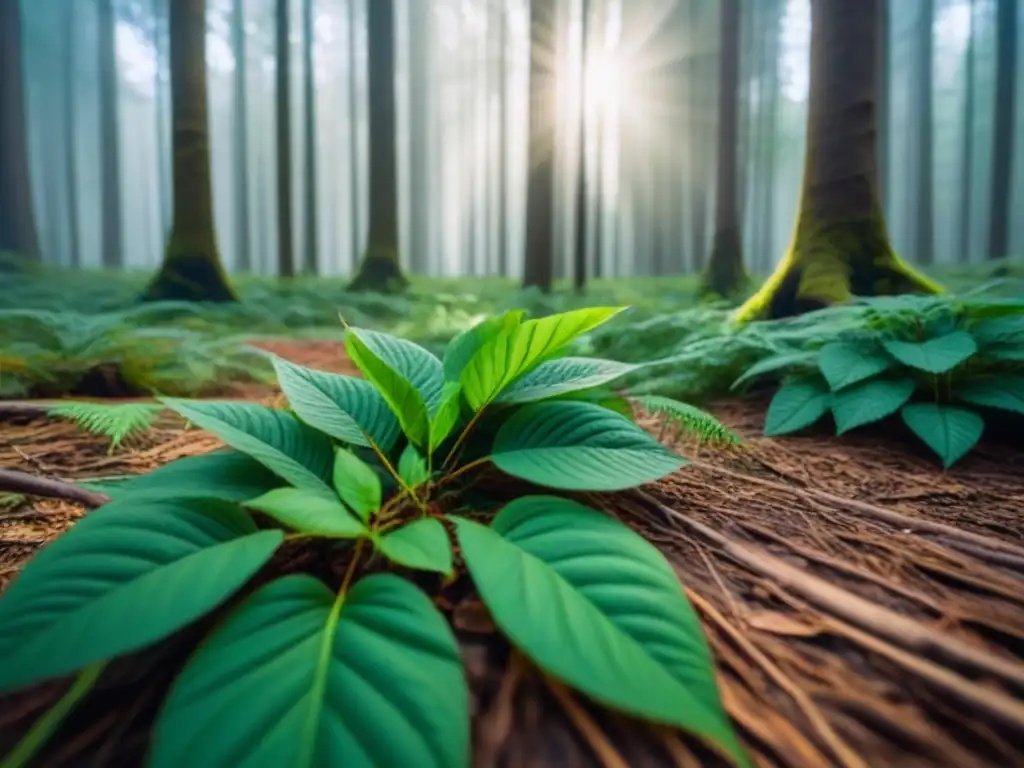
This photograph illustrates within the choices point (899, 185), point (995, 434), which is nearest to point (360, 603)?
point (995, 434)

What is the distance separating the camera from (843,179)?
328 cm

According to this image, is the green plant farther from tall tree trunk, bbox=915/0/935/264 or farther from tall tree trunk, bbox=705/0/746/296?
tall tree trunk, bbox=915/0/935/264

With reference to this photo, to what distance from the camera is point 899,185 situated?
90.5 ft

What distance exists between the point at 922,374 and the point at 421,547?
1896 millimetres

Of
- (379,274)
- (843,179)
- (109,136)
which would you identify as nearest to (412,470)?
(843,179)

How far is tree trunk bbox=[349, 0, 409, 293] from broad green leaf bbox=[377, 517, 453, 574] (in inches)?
318

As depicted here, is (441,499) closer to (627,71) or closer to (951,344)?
(951,344)

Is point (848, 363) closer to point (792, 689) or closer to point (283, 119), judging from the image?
point (792, 689)

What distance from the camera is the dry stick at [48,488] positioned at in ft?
3.28

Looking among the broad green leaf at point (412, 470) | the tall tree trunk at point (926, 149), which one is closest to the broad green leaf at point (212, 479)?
the broad green leaf at point (412, 470)

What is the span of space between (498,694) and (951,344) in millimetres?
1820

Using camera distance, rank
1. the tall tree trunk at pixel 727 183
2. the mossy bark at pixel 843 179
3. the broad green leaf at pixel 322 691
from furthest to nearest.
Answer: the tall tree trunk at pixel 727 183 → the mossy bark at pixel 843 179 → the broad green leaf at pixel 322 691

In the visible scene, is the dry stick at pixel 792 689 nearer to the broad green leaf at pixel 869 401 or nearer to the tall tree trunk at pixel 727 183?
the broad green leaf at pixel 869 401

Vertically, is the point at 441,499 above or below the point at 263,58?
below
